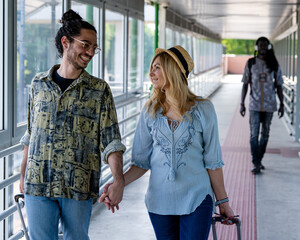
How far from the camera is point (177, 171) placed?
2.51m

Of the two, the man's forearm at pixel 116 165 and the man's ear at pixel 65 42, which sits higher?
the man's ear at pixel 65 42

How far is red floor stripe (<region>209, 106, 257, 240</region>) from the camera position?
484 cm

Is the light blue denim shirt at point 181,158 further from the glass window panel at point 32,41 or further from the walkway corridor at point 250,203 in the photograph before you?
the walkway corridor at point 250,203

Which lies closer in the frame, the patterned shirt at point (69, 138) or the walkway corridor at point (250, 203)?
the patterned shirt at point (69, 138)

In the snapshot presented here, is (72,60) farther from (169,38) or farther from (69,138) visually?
(169,38)

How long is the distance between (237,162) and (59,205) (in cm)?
573

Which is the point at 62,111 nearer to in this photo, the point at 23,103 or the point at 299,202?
the point at 23,103

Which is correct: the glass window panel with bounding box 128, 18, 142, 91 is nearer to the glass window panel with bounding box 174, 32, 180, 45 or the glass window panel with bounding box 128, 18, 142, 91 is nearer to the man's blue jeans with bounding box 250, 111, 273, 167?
the man's blue jeans with bounding box 250, 111, 273, 167

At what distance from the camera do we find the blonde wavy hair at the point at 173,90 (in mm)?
2521

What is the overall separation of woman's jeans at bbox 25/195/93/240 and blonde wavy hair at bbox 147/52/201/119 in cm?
54

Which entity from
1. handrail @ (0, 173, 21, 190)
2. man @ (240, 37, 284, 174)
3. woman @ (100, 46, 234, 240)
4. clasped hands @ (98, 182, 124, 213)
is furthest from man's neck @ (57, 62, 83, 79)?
man @ (240, 37, 284, 174)

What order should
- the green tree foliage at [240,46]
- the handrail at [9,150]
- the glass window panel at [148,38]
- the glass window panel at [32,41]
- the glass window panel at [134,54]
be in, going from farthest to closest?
the green tree foliage at [240,46] < the glass window panel at [148,38] < the glass window panel at [134,54] < the glass window panel at [32,41] < the handrail at [9,150]

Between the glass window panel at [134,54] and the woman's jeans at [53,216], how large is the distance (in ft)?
18.1

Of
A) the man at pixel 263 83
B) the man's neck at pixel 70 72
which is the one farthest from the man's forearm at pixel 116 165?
the man at pixel 263 83
